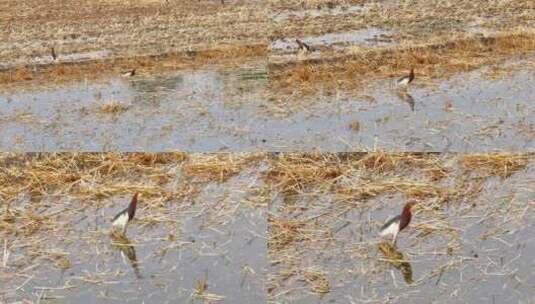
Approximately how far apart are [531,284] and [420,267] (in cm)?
118

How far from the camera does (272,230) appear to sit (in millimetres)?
7918

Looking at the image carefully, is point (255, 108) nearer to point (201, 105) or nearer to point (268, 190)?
point (201, 105)


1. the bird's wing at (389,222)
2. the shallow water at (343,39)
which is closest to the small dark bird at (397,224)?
the bird's wing at (389,222)

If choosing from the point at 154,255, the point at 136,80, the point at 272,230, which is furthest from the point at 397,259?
the point at 136,80

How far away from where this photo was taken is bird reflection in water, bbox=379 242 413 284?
21.9 ft

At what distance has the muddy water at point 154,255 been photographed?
6.74 meters

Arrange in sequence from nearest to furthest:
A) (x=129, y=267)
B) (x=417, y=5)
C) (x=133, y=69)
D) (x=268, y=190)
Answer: (x=129, y=267), (x=268, y=190), (x=133, y=69), (x=417, y=5)

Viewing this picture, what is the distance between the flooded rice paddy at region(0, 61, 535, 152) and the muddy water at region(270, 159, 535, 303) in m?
2.25

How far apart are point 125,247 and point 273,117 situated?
6.05 metres

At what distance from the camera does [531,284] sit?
6340 mm

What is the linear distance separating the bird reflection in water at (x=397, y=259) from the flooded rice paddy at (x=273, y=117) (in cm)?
341

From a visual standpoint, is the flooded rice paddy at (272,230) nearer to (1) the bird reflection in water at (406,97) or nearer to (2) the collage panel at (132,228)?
(2) the collage panel at (132,228)

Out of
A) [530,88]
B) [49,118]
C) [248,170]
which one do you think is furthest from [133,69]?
[530,88]

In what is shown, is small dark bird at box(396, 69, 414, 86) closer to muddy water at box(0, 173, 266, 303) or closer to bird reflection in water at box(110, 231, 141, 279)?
muddy water at box(0, 173, 266, 303)
